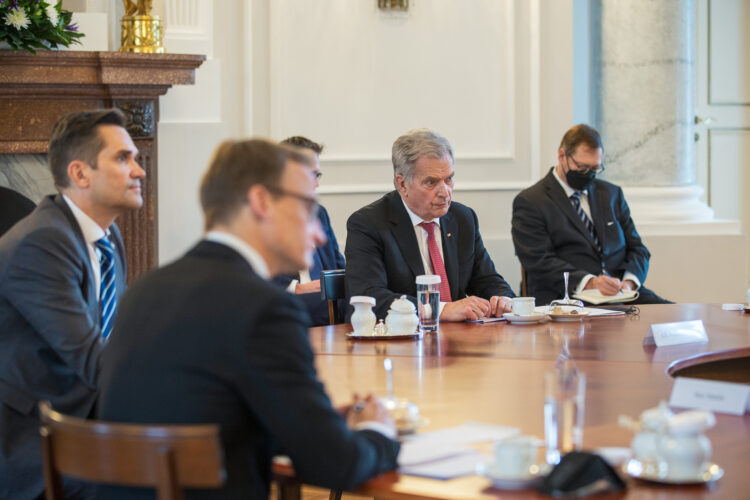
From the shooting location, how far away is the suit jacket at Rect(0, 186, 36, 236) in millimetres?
4469

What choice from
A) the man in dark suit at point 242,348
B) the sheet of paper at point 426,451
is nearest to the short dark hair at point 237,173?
the man in dark suit at point 242,348

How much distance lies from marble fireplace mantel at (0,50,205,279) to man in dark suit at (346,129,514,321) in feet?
5.20

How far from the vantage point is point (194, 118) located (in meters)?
5.02

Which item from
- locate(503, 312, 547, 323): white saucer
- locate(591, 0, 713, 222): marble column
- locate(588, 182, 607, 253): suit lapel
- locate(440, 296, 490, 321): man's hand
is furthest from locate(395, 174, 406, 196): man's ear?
locate(591, 0, 713, 222): marble column

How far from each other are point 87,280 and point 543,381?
116 centimetres

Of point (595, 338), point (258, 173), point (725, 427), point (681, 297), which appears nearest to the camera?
point (258, 173)

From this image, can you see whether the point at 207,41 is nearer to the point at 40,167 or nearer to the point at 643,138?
the point at 40,167

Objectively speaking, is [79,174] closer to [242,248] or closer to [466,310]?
[242,248]

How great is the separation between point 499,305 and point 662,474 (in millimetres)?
1835

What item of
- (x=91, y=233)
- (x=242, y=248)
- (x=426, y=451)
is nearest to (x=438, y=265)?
(x=91, y=233)

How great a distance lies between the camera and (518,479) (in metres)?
1.48

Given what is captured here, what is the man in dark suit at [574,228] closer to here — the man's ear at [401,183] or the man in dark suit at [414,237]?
the man in dark suit at [414,237]

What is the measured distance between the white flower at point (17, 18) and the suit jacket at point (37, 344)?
2.23 meters

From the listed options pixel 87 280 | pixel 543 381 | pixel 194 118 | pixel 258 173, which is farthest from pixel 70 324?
pixel 194 118
